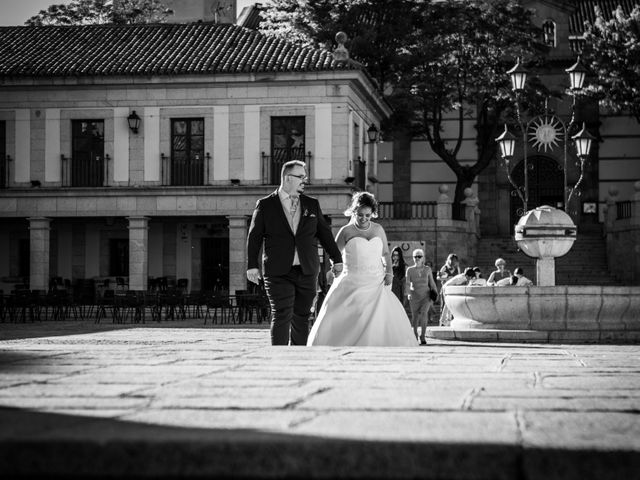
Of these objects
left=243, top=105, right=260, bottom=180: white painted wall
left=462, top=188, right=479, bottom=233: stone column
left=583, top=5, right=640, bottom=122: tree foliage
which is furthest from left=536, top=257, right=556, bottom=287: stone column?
left=583, top=5, right=640, bottom=122: tree foliage

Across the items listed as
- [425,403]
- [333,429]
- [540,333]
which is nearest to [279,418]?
[333,429]

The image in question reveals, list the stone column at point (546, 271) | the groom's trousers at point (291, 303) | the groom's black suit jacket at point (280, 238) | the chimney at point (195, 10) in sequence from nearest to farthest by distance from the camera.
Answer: the groom's trousers at point (291, 303), the groom's black suit jacket at point (280, 238), the stone column at point (546, 271), the chimney at point (195, 10)

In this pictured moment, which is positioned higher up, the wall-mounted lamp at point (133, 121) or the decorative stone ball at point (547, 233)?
the wall-mounted lamp at point (133, 121)

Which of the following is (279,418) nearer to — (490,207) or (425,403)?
(425,403)

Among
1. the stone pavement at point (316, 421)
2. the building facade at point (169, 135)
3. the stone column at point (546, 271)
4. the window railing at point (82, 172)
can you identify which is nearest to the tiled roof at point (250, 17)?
the building facade at point (169, 135)

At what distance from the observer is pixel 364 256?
13102 mm

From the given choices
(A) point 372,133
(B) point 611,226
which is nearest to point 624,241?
(B) point 611,226

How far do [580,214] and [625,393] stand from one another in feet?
157

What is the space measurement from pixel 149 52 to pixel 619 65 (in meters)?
18.5

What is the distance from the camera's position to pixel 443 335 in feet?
62.6

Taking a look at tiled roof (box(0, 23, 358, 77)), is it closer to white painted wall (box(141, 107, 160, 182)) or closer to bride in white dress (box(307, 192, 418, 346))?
white painted wall (box(141, 107, 160, 182))

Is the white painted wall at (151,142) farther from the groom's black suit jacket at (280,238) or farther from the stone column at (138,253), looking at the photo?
the groom's black suit jacket at (280,238)

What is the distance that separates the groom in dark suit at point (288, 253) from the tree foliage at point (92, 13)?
4519 cm

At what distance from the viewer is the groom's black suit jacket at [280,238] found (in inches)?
431
